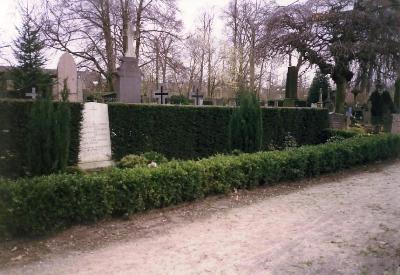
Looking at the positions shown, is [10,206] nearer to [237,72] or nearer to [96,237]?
[96,237]

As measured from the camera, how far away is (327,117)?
1697cm

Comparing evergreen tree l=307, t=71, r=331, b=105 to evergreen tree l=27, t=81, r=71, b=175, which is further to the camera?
evergreen tree l=307, t=71, r=331, b=105

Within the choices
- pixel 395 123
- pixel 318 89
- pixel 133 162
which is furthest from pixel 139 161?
pixel 318 89

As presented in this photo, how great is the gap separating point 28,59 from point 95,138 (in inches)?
564

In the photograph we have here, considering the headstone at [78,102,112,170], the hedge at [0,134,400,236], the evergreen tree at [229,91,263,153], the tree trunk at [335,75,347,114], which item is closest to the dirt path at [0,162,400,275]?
the hedge at [0,134,400,236]

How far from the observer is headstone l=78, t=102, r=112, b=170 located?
9.66 metres

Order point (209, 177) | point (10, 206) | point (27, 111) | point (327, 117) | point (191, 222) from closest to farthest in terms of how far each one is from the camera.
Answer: point (10, 206) → point (191, 222) → point (209, 177) → point (27, 111) → point (327, 117)

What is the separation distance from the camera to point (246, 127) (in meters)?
9.63

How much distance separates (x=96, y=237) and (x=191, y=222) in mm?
1433

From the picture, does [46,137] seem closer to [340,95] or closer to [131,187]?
[131,187]

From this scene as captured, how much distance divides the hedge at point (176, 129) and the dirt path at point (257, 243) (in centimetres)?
443

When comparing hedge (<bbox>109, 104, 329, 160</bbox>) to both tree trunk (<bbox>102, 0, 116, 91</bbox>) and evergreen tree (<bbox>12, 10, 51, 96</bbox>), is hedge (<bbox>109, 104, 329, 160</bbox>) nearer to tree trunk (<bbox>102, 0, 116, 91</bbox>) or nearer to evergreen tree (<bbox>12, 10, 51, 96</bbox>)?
evergreen tree (<bbox>12, 10, 51, 96</bbox>)

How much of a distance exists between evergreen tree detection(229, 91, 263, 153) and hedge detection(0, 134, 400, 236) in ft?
3.47

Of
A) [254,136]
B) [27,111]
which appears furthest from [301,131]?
[27,111]
